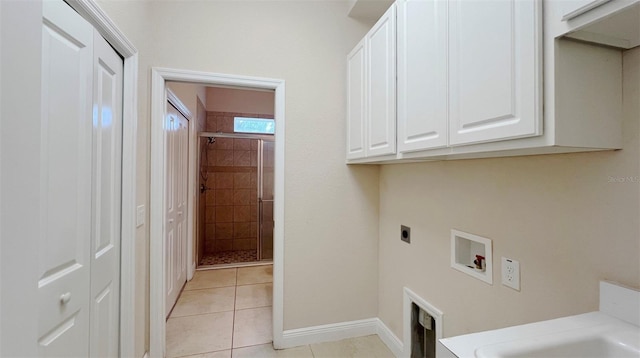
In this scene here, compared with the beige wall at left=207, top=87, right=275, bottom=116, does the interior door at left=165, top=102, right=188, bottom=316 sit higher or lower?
lower

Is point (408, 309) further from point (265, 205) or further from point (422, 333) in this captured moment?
point (265, 205)

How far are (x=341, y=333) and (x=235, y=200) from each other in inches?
111

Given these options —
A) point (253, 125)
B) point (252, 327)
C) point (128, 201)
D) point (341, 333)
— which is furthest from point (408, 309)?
point (253, 125)

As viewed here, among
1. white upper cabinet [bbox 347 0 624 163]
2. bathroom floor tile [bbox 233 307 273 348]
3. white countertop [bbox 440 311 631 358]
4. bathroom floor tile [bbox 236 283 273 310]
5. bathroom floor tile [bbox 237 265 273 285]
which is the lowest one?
bathroom floor tile [bbox 233 307 273 348]

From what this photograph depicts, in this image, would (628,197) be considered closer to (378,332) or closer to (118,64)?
(378,332)

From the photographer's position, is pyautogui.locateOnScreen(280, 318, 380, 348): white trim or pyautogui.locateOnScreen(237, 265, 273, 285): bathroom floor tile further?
pyautogui.locateOnScreen(237, 265, 273, 285): bathroom floor tile

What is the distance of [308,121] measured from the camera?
205cm

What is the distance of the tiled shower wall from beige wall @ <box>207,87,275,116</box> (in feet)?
0.33

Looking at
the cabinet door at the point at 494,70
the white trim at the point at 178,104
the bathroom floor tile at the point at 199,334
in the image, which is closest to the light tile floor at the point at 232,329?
the bathroom floor tile at the point at 199,334

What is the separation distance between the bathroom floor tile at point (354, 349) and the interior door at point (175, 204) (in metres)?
1.39

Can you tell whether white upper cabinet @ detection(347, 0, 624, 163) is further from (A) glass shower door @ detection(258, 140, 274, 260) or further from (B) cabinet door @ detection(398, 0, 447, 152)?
(A) glass shower door @ detection(258, 140, 274, 260)

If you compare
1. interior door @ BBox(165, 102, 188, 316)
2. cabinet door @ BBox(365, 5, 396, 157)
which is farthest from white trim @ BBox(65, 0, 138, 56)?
cabinet door @ BBox(365, 5, 396, 157)

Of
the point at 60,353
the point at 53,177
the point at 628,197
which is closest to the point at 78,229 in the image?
the point at 53,177

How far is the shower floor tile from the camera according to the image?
3.82 metres
